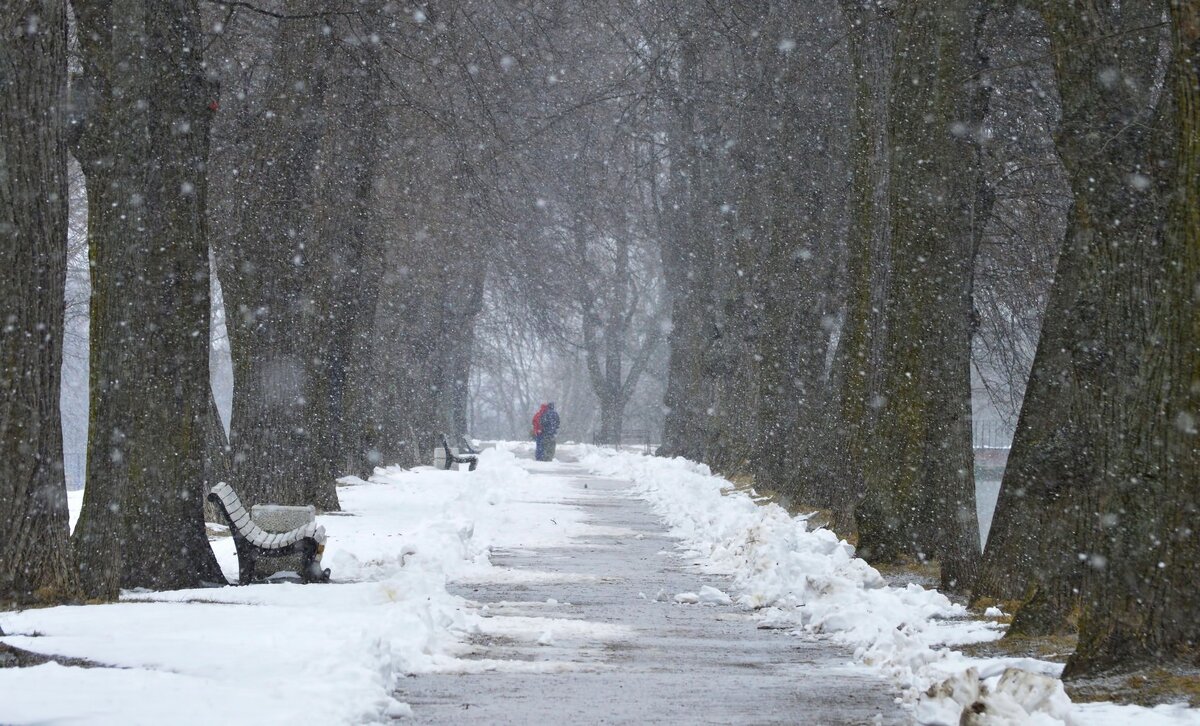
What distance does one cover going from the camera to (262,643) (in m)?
8.77

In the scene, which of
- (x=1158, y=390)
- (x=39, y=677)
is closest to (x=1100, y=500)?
(x=1158, y=390)

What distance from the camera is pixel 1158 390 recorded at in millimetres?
7754

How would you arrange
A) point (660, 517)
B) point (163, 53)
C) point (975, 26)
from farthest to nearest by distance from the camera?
point (660, 517) → point (975, 26) → point (163, 53)

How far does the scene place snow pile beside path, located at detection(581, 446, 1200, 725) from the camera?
6.49m

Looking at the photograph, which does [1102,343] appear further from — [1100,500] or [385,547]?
[385,547]

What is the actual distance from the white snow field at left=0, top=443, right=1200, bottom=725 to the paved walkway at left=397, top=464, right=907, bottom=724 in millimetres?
96

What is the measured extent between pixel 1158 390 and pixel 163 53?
7574 millimetres

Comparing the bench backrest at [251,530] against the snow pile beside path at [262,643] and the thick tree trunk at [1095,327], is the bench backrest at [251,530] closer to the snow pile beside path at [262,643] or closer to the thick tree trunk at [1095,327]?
the snow pile beside path at [262,643]

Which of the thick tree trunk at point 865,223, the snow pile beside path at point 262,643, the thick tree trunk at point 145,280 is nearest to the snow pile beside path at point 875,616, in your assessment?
the thick tree trunk at point 865,223

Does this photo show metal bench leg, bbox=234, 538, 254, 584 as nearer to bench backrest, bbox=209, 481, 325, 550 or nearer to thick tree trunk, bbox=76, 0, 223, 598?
bench backrest, bbox=209, 481, 325, 550

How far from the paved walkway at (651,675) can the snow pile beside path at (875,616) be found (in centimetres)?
24

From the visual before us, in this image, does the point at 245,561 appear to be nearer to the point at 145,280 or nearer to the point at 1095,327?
the point at 145,280

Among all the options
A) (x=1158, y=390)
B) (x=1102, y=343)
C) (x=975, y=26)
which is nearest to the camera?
(x=1158, y=390)

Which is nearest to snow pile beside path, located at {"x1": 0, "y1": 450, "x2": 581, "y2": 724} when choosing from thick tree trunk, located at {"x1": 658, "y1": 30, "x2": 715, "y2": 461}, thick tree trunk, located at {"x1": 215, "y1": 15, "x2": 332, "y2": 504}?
thick tree trunk, located at {"x1": 215, "y1": 15, "x2": 332, "y2": 504}
